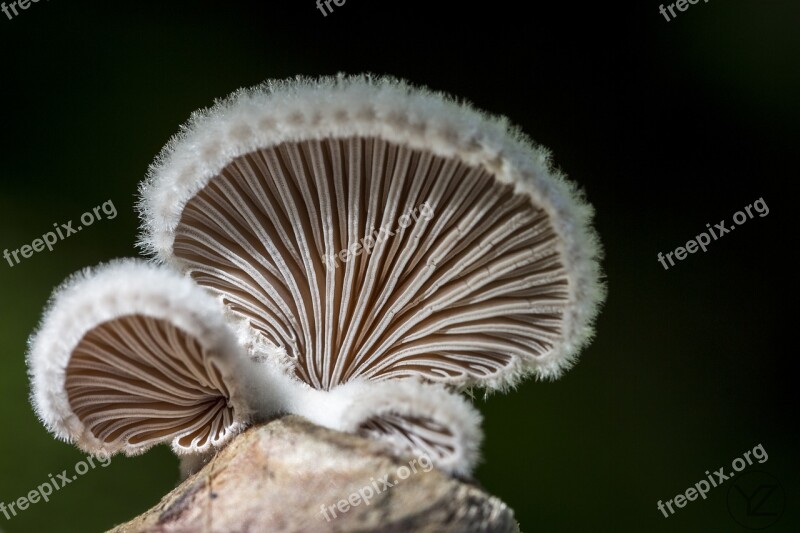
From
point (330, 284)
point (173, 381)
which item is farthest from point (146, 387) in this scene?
point (330, 284)

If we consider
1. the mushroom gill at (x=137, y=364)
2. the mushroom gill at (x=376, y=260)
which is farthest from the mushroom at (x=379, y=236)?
the mushroom gill at (x=137, y=364)

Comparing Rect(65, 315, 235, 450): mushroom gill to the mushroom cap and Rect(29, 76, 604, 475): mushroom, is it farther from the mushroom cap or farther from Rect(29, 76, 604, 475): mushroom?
the mushroom cap

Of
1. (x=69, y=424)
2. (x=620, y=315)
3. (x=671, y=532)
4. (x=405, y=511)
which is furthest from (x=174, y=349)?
(x=671, y=532)

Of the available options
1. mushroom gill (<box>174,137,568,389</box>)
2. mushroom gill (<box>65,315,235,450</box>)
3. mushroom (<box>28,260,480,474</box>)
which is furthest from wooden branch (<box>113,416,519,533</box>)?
mushroom gill (<box>174,137,568,389</box>)

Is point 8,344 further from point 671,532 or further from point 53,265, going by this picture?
point 671,532

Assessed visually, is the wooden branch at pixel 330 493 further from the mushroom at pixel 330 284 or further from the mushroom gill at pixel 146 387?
the mushroom gill at pixel 146 387

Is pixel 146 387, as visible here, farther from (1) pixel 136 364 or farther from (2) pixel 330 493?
(2) pixel 330 493
